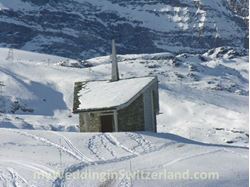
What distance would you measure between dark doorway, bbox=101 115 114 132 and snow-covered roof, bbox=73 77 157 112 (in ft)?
2.03

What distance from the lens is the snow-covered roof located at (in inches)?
1175

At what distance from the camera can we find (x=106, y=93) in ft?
104

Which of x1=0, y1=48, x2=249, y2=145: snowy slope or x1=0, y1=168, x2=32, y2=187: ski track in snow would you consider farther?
x1=0, y1=48, x2=249, y2=145: snowy slope

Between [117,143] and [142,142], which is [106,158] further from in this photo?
[142,142]

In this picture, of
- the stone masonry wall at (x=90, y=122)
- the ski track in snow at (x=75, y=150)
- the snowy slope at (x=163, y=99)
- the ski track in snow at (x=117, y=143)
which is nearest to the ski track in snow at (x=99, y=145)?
the ski track in snow at (x=117, y=143)

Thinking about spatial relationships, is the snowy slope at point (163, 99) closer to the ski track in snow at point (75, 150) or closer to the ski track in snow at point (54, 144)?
the ski track in snow at point (54, 144)

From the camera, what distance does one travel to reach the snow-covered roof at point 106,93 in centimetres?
2984

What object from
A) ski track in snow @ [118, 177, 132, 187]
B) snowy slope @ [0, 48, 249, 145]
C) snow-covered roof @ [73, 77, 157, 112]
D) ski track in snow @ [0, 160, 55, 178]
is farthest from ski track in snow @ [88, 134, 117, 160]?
snowy slope @ [0, 48, 249, 145]

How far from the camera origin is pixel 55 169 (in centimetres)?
1881

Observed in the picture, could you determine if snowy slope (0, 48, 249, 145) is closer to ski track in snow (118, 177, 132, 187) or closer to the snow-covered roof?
the snow-covered roof

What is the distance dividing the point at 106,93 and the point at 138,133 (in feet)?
15.2

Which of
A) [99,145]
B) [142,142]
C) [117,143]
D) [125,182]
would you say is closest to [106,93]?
[142,142]

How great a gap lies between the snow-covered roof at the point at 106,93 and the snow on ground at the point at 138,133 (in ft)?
Result: 8.59

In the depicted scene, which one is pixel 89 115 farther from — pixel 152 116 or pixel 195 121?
pixel 195 121
